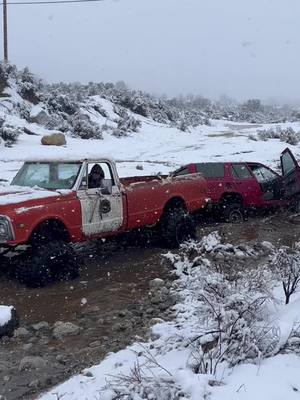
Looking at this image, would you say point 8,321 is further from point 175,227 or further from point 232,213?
point 232,213

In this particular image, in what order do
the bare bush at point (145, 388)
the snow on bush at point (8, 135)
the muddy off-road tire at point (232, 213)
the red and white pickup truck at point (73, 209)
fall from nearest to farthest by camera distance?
the bare bush at point (145, 388) < the red and white pickup truck at point (73, 209) < the muddy off-road tire at point (232, 213) < the snow on bush at point (8, 135)

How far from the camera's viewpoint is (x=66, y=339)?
5.75m

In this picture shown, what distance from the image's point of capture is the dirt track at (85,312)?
16.5ft

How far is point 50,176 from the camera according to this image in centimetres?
832

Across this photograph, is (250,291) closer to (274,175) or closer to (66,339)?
(66,339)

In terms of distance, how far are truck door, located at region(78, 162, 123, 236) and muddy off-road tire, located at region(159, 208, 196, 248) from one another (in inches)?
45.3

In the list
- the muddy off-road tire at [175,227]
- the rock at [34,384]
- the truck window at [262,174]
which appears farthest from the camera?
the truck window at [262,174]

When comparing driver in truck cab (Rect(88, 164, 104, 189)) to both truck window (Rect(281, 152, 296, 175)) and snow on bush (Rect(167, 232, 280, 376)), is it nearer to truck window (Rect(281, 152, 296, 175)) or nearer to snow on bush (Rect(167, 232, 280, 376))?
snow on bush (Rect(167, 232, 280, 376))

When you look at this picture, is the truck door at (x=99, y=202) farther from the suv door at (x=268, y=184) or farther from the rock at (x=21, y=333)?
the suv door at (x=268, y=184)

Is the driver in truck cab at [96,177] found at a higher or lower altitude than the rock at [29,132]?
higher

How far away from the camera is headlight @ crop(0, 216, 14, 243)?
6.96m

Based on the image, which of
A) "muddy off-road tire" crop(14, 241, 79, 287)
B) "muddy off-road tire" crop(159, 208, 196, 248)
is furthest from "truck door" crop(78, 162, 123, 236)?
"muddy off-road tire" crop(159, 208, 196, 248)

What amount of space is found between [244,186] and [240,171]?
0.43m

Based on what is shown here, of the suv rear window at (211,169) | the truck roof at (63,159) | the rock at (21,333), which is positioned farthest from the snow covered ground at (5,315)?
the suv rear window at (211,169)
